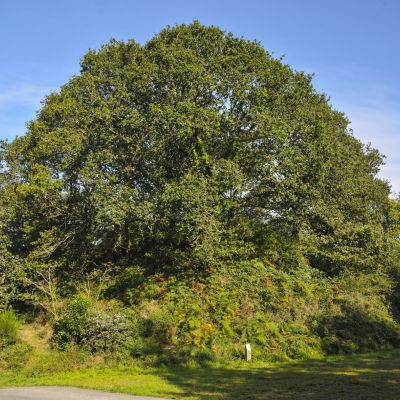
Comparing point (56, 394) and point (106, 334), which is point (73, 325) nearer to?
point (106, 334)

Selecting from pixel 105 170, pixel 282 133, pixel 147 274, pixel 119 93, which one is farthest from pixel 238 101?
pixel 147 274

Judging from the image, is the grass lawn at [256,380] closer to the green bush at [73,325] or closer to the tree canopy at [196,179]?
the green bush at [73,325]

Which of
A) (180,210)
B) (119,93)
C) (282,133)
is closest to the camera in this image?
(180,210)

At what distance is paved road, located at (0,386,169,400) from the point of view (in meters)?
13.2

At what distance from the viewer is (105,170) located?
86.7 ft

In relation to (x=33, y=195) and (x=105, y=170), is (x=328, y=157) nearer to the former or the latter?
(x=105, y=170)

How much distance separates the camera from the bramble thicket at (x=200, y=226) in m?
22.3

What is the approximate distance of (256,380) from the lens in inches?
609

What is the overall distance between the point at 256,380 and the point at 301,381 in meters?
1.54

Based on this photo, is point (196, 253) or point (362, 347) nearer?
point (362, 347)

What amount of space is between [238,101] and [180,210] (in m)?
7.69

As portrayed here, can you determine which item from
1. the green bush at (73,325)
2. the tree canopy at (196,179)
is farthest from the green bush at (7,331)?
the tree canopy at (196,179)

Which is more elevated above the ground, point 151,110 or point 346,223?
point 151,110

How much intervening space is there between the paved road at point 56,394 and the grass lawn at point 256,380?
64cm
